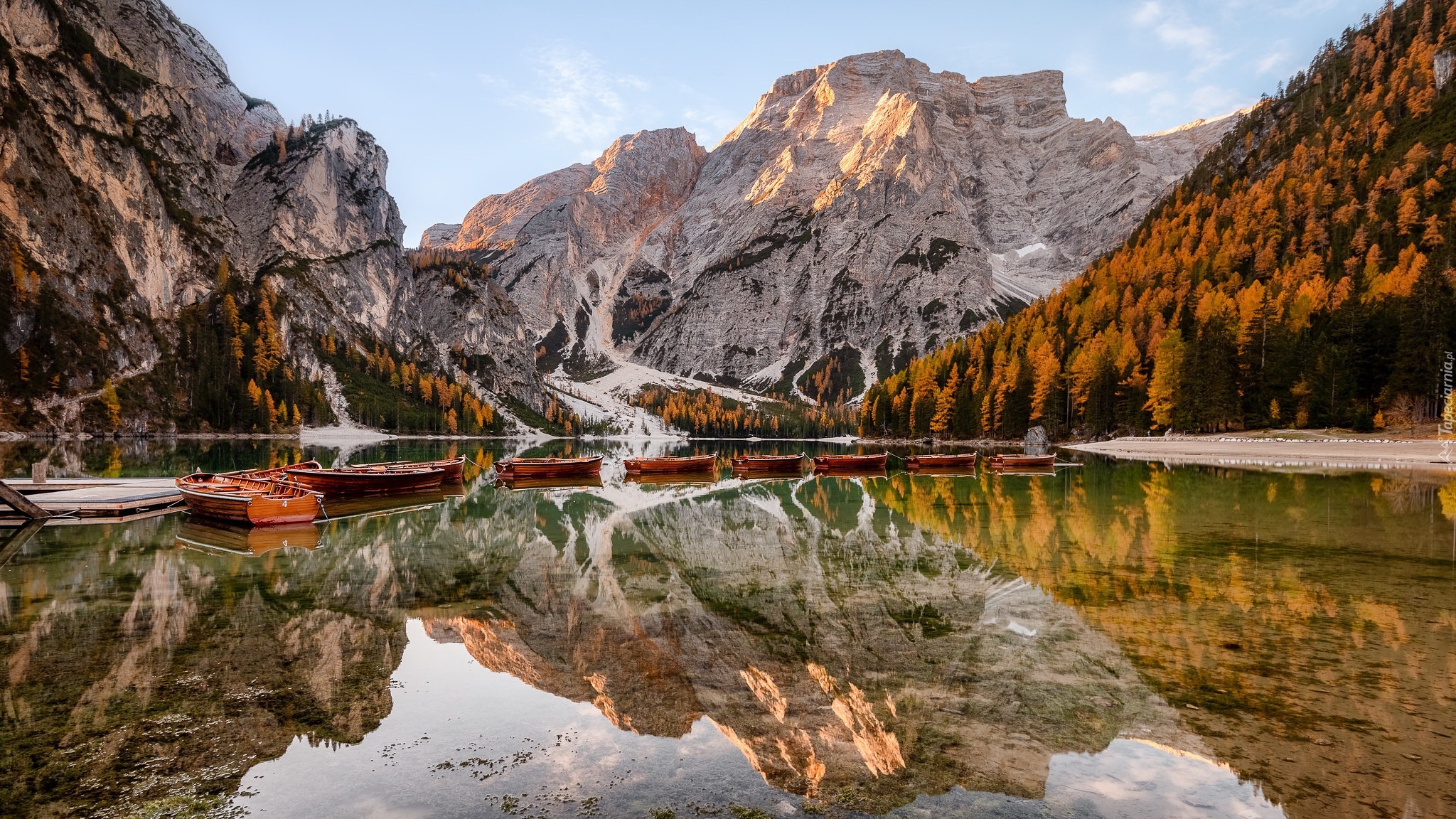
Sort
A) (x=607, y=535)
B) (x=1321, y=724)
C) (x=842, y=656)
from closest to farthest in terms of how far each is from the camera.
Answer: (x=1321, y=724)
(x=842, y=656)
(x=607, y=535)

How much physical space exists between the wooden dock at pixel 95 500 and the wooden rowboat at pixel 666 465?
3643 centimetres

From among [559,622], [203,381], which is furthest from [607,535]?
[203,381]

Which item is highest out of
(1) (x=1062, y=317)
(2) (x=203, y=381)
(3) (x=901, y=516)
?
(1) (x=1062, y=317)

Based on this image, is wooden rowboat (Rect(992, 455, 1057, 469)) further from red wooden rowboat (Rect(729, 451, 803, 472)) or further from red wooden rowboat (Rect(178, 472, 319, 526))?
red wooden rowboat (Rect(178, 472, 319, 526))

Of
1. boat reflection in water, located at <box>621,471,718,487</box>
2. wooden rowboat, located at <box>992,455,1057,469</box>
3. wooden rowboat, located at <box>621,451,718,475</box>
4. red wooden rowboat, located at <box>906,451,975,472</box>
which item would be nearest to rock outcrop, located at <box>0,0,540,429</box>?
wooden rowboat, located at <box>621,451,718,475</box>

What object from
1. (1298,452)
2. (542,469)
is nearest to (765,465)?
(542,469)

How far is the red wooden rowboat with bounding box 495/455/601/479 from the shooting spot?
5966cm

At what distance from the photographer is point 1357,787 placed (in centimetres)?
735

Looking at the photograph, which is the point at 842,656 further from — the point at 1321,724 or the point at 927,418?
the point at 927,418

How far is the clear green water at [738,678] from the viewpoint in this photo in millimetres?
7715

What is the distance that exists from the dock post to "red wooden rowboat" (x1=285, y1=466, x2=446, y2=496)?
1029 cm

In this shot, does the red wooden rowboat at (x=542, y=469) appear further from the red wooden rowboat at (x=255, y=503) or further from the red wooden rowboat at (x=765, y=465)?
the red wooden rowboat at (x=255, y=503)

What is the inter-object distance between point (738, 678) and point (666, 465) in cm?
5805

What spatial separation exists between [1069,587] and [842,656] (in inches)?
333
